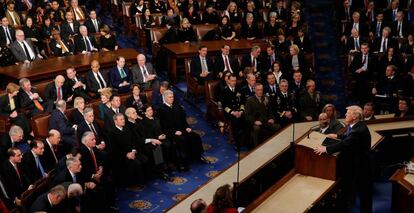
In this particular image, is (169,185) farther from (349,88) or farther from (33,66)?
(349,88)

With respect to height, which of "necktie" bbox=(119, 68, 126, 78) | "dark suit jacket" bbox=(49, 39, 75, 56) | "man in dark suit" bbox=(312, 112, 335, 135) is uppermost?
"dark suit jacket" bbox=(49, 39, 75, 56)

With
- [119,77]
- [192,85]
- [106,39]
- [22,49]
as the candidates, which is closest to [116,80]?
[119,77]

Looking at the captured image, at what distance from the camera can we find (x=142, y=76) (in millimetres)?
9281

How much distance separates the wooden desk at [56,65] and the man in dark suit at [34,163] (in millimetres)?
2350

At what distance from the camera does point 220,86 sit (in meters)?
8.71

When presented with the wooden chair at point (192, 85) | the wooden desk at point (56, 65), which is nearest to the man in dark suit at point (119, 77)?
the wooden desk at point (56, 65)

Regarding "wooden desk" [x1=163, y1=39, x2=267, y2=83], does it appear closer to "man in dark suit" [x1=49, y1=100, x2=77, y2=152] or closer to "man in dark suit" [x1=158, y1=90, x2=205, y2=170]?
"man in dark suit" [x1=158, y1=90, x2=205, y2=170]

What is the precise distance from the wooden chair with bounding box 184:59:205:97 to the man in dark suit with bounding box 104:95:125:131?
1749mm

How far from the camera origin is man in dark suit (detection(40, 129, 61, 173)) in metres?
6.78

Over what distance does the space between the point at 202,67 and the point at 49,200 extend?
449cm

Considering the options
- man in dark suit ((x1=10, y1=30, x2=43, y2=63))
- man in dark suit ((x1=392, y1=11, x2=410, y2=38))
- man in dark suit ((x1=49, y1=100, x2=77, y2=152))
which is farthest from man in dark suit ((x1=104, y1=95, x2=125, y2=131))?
man in dark suit ((x1=392, y1=11, x2=410, y2=38))

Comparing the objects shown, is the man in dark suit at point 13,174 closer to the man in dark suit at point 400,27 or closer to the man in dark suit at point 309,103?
the man in dark suit at point 309,103

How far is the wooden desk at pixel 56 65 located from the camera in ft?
29.0

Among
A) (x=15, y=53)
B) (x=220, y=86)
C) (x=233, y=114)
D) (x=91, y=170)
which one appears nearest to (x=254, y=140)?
(x=233, y=114)
